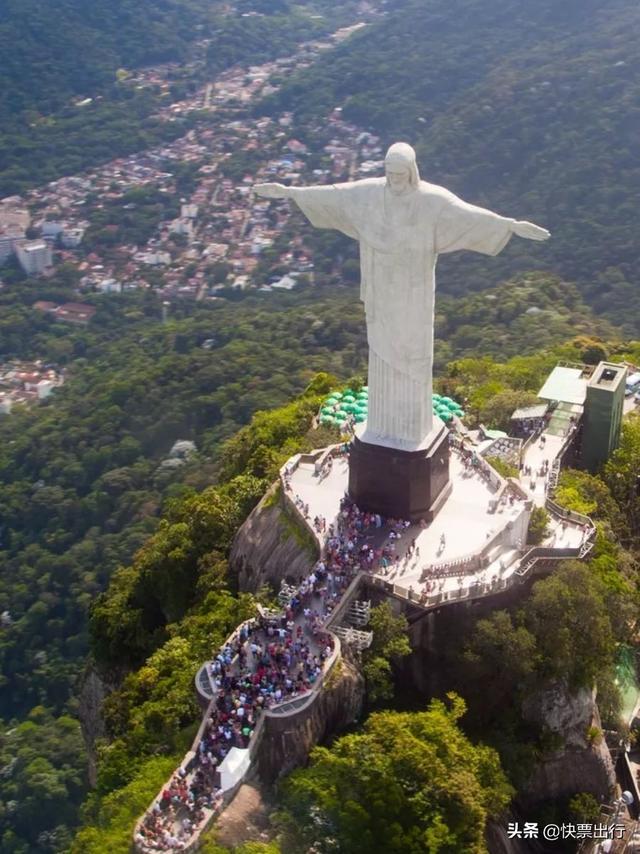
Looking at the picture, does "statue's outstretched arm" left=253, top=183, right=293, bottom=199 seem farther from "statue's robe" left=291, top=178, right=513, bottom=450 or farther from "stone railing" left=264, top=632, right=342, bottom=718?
"stone railing" left=264, top=632, right=342, bottom=718

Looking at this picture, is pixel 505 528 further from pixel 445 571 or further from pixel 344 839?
pixel 344 839

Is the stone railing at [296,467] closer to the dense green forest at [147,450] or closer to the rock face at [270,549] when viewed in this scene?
the rock face at [270,549]

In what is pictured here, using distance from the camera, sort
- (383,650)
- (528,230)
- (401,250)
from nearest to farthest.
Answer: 1. (528,230)
2. (383,650)
3. (401,250)

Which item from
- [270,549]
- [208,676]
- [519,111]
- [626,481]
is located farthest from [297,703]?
[519,111]

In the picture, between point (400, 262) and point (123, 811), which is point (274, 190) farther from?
point (123, 811)

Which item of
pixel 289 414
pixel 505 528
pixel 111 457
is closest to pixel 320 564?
pixel 505 528

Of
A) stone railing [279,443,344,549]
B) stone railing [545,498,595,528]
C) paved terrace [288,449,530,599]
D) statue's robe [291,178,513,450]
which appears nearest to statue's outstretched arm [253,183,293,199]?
statue's robe [291,178,513,450]
